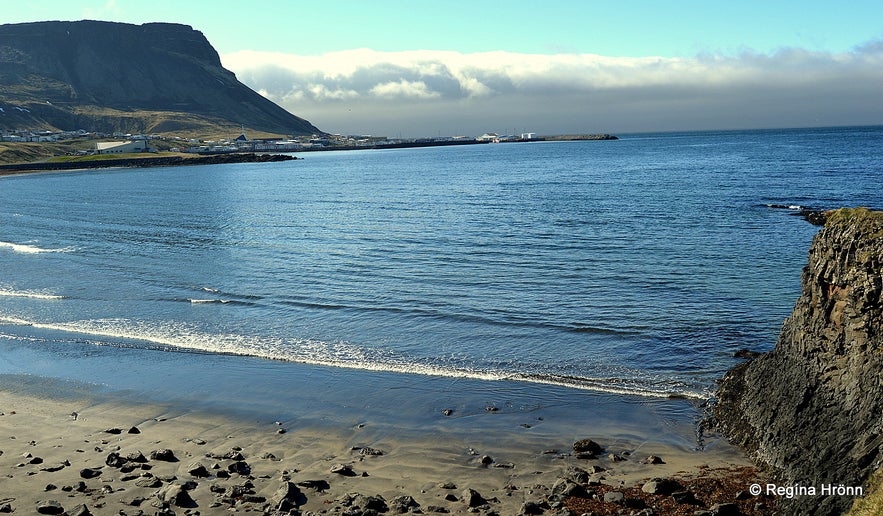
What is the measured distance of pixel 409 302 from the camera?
101ft

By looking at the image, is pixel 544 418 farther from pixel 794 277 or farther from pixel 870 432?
pixel 794 277

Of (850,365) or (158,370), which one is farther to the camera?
(158,370)

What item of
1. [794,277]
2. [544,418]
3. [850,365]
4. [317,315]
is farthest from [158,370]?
[794,277]

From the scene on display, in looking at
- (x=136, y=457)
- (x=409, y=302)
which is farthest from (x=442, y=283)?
(x=136, y=457)

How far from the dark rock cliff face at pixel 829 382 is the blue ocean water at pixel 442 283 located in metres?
3.63

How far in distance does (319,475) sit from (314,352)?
975cm

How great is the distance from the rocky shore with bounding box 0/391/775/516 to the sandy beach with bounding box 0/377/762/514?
0.10 ft

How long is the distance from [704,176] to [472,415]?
94406mm

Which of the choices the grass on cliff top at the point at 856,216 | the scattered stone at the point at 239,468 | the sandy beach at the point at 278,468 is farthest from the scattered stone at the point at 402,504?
the grass on cliff top at the point at 856,216

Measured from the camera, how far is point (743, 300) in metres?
29.0

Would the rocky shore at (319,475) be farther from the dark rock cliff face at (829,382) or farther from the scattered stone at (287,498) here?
the dark rock cliff face at (829,382)

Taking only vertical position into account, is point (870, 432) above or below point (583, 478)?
above

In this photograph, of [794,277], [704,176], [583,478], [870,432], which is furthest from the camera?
[704,176]

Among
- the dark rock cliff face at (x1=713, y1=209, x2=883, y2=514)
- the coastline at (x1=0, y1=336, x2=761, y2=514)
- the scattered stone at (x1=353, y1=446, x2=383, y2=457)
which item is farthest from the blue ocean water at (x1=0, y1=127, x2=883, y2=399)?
the scattered stone at (x1=353, y1=446, x2=383, y2=457)
